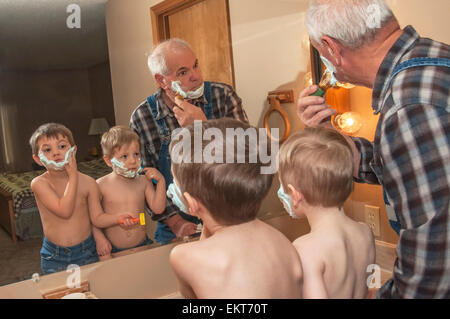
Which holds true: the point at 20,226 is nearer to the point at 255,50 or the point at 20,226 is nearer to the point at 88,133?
the point at 88,133

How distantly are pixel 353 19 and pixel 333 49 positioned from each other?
6 cm

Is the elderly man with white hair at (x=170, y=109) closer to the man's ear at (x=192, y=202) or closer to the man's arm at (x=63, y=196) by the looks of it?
the man's arm at (x=63, y=196)

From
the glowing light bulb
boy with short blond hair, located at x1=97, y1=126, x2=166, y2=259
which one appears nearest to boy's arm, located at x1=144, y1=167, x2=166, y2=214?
boy with short blond hair, located at x1=97, y1=126, x2=166, y2=259

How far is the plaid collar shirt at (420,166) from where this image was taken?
625 millimetres

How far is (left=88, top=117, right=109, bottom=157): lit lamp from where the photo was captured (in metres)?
0.90

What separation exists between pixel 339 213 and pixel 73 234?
1.71ft

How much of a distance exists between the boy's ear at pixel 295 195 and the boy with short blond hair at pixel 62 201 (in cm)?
39

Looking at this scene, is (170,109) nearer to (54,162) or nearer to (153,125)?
(153,125)

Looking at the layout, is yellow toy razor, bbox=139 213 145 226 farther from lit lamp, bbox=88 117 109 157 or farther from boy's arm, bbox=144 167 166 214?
lit lamp, bbox=88 117 109 157

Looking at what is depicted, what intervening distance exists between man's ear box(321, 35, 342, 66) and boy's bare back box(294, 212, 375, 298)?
285mm

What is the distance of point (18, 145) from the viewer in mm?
847

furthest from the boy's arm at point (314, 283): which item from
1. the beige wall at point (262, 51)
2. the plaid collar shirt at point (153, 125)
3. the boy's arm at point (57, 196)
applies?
the boy's arm at point (57, 196)
